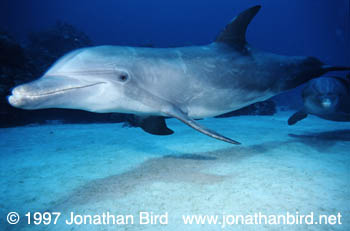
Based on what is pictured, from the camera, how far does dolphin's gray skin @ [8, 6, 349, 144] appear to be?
2.42 metres

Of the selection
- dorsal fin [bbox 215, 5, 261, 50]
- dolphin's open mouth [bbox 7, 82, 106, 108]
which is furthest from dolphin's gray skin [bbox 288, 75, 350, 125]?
dolphin's open mouth [bbox 7, 82, 106, 108]

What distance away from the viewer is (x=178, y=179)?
10.5 ft

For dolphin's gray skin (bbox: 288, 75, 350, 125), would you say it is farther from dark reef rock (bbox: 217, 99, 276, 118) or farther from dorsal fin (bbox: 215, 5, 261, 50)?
dark reef rock (bbox: 217, 99, 276, 118)

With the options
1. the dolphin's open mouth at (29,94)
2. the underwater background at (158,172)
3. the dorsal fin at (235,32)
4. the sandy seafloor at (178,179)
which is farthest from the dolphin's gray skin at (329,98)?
the dolphin's open mouth at (29,94)

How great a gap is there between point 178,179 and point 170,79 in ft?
5.41

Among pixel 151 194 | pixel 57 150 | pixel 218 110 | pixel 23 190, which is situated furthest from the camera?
pixel 57 150

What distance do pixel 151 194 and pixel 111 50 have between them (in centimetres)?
219

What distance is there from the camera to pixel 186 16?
354 feet

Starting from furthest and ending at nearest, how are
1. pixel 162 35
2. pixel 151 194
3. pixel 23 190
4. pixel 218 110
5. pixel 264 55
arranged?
pixel 162 35 → pixel 264 55 → pixel 218 110 → pixel 23 190 → pixel 151 194

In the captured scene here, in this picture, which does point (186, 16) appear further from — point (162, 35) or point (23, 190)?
point (23, 190)

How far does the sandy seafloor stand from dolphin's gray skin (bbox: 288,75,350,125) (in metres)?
1.31

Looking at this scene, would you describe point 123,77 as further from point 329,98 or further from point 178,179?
point 329,98

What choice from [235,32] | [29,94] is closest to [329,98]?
[235,32]

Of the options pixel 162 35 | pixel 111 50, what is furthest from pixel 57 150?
pixel 162 35
